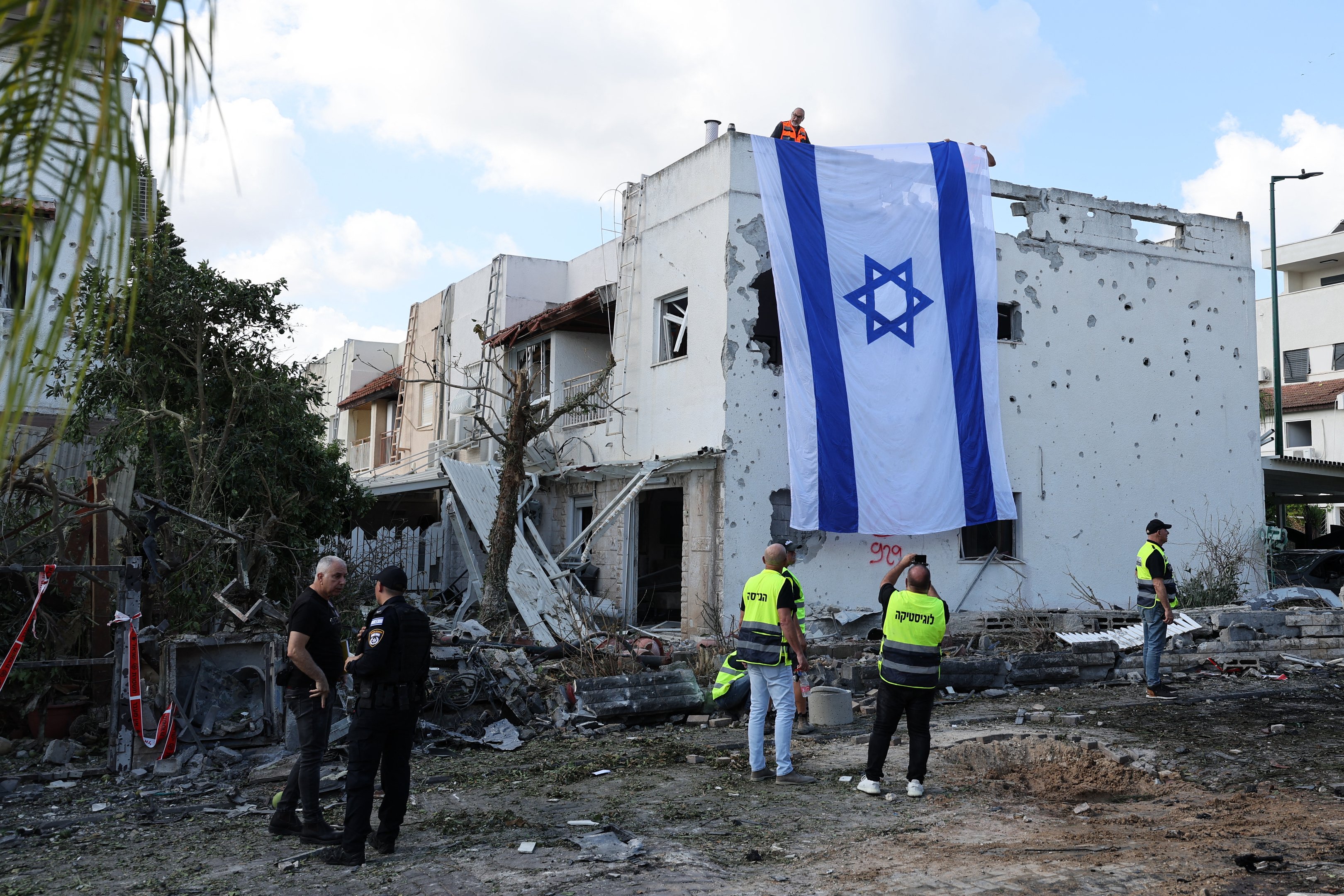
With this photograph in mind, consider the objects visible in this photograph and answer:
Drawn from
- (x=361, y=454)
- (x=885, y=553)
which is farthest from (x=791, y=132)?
(x=361, y=454)

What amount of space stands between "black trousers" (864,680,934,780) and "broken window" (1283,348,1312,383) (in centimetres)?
4261

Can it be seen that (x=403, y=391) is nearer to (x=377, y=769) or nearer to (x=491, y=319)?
(x=491, y=319)

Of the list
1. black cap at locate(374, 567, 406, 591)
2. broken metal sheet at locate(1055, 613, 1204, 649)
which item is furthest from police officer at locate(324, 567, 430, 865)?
broken metal sheet at locate(1055, 613, 1204, 649)

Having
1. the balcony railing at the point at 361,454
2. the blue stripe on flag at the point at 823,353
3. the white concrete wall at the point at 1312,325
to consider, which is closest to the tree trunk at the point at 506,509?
the blue stripe on flag at the point at 823,353

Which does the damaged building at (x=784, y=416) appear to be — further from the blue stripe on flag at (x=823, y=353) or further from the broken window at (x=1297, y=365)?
the broken window at (x=1297, y=365)

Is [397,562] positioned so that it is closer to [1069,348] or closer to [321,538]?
[321,538]

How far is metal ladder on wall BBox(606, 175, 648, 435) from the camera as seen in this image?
1791 centimetres

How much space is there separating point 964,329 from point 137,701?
42.6ft

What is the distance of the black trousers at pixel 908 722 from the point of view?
24.5 feet

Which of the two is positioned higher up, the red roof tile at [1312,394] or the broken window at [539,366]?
the red roof tile at [1312,394]

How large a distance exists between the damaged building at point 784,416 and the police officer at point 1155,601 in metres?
4.84

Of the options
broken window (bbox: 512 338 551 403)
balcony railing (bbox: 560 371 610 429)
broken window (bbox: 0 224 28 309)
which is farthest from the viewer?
broken window (bbox: 512 338 551 403)

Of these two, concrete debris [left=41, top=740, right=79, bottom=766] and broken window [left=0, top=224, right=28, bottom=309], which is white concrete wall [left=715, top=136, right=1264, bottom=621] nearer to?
concrete debris [left=41, top=740, right=79, bottom=766]

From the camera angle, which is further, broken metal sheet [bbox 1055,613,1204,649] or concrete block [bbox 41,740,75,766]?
broken metal sheet [bbox 1055,613,1204,649]
